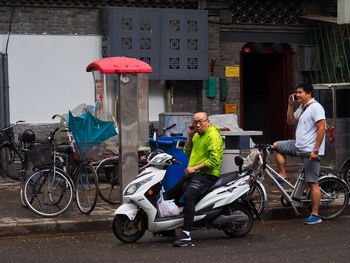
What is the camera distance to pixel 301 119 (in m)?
9.07

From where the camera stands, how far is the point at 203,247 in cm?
758

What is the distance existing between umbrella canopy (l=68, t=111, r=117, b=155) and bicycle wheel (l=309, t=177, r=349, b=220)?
3.00 metres

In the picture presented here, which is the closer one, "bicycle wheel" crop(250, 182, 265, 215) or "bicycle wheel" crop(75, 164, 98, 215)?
"bicycle wheel" crop(250, 182, 265, 215)

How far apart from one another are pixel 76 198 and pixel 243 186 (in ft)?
8.81

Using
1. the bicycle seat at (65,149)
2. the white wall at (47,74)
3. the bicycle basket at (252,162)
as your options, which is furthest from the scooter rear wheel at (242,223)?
the white wall at (47,74)

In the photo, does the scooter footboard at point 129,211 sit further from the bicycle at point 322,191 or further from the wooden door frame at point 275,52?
the wooden door frame at point 275,52

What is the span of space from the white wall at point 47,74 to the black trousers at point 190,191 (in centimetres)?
722

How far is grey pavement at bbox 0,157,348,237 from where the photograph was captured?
8.61 m

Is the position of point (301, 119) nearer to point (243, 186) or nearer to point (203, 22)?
point (243, 186)

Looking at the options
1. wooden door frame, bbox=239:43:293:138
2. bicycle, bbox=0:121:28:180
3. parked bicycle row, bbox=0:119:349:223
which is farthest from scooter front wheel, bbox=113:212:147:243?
wooden door frame, bbox=239:43:293:138

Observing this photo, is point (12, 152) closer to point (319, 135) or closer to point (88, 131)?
point (88, 131)

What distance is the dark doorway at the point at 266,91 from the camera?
16578mm

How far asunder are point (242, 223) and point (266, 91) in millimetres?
10377

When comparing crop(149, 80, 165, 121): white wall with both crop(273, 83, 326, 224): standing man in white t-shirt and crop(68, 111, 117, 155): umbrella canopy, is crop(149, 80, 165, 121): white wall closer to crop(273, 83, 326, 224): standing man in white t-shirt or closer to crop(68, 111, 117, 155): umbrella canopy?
crop(68, 111, 117, 155): umbrella canopy
